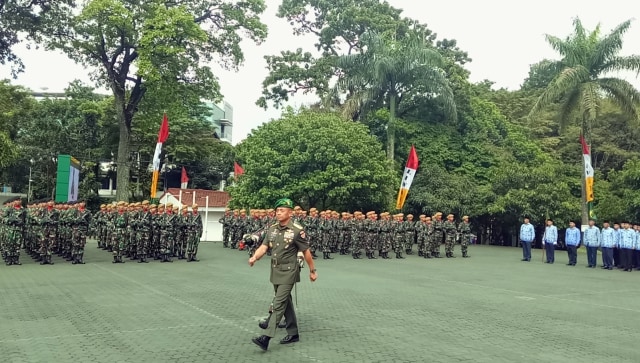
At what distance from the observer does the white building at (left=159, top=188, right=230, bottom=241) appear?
34.2m

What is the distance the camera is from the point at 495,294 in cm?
1208

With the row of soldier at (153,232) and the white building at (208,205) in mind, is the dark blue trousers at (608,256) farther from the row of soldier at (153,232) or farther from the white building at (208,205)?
the white building at (208,205)

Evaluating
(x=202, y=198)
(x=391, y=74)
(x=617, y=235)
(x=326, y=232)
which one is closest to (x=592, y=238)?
(x=617, y=235)

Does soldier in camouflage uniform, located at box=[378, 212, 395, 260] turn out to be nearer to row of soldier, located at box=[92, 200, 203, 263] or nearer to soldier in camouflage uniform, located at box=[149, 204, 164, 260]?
row of soldier, located at box=[92, 200, 203, 263]

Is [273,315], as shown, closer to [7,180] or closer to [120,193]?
[120,193]

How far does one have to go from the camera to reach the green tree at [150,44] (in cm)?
2827

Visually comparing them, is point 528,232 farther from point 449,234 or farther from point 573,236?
point 449,234

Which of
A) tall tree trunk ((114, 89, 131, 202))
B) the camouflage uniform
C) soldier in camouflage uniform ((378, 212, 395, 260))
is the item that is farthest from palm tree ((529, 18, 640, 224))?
tall tree trunk ((114, 89, 131, 202))

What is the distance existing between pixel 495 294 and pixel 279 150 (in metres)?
17.8

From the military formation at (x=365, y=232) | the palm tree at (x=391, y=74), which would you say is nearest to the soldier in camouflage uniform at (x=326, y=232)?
the military formation at (x=365, y=232)

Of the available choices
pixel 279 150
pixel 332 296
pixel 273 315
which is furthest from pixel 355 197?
pixel 273 315

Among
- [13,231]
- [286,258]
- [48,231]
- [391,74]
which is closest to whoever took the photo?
[286,258]

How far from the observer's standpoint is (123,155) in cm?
3180

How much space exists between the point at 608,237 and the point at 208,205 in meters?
22.6
